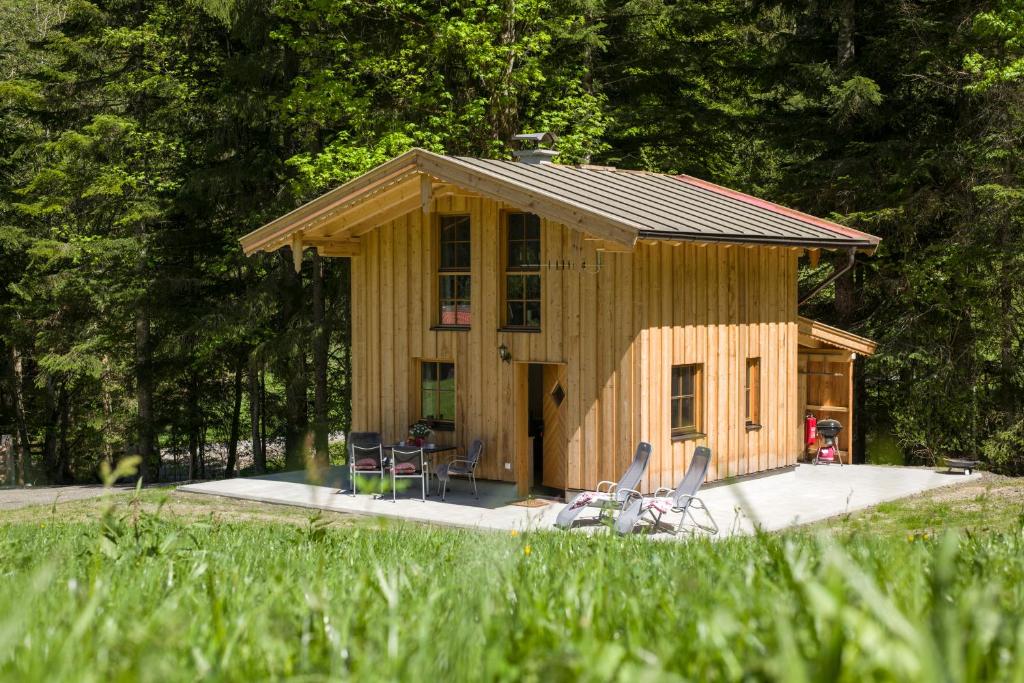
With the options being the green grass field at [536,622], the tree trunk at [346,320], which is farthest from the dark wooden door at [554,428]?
the green grass field at [536,622]

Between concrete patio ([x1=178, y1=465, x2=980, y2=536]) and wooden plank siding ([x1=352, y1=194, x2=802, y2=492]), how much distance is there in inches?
18.0

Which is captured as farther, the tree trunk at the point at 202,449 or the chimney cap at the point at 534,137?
the tree trunk at the point at 202,449

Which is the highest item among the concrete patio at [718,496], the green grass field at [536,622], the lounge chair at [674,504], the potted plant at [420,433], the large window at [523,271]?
the large window at [523,271]

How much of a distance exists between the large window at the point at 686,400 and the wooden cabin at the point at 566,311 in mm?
27

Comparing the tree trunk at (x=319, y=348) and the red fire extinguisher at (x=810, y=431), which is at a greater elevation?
the tree trunk at (x=319, y=348)

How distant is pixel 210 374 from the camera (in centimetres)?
3077

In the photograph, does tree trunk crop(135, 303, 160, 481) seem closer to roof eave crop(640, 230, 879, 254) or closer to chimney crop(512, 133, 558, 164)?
chimney crop(512, 133, 558, 164)

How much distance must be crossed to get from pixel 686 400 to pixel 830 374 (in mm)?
5239

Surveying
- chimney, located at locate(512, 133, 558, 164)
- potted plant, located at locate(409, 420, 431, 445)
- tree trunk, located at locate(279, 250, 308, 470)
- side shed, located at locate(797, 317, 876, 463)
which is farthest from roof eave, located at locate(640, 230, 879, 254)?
tree trunk, located at locate(279, 250, 308, 470)

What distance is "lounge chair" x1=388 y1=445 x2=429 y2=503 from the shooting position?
1597 centimetres

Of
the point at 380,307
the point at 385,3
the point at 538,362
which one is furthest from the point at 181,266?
the point at 538,362

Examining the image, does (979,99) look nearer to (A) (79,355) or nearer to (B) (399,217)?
(B) (399,217)

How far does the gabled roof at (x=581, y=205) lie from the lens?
14.7m

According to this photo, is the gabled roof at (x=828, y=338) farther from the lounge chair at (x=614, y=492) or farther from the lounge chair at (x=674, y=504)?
the lounge chair at (x=674, y=504)
